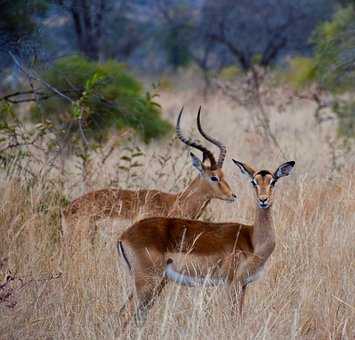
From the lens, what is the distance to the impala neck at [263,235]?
17.5ft

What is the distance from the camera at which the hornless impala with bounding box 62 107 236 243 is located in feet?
21.1

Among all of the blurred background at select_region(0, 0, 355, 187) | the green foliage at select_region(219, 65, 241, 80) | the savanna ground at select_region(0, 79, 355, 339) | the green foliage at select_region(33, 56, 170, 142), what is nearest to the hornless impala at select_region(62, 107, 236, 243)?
the savanna ground at select_region(0, 79, 355, 339)

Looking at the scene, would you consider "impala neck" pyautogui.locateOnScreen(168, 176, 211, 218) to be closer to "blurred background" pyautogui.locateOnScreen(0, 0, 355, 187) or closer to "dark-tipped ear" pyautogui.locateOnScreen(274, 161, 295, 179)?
"blurred background" pyautogui.locateOnScreen(0, 0, 355, 187)

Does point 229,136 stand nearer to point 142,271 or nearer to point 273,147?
point 273,147

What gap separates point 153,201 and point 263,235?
5.31 feet

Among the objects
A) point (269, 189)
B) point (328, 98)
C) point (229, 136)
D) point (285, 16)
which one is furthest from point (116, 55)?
point (269, 189)

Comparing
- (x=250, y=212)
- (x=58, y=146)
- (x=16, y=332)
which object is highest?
(x=58, y=146)

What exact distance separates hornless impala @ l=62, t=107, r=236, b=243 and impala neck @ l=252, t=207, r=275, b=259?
4.28 feet

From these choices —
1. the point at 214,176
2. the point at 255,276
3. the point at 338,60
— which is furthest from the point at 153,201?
the point at 338,60

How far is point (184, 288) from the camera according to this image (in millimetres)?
5641

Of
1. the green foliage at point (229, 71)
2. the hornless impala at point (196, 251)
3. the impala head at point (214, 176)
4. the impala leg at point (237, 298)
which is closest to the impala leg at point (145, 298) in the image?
the hornless impala at point (196, 251)

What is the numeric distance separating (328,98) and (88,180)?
31.7ft

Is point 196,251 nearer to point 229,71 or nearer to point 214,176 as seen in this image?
point 214,176

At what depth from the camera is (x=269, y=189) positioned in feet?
17.5
